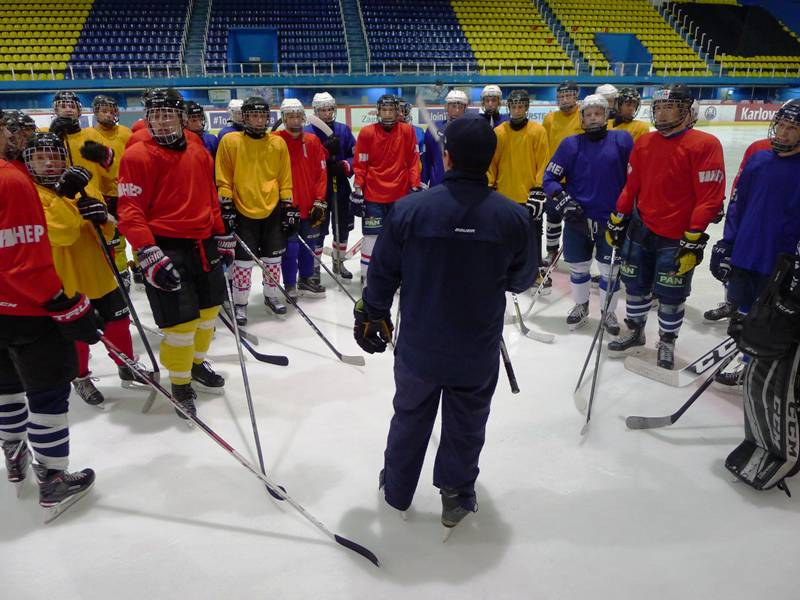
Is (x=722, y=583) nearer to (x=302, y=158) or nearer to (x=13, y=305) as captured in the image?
(x=13, y=305)

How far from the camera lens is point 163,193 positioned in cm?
245

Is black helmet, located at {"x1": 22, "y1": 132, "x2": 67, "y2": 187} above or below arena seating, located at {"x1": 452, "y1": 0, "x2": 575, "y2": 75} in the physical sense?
below

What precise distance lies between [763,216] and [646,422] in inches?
42.0

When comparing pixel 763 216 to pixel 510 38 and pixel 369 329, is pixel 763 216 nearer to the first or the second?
pixel 369 329

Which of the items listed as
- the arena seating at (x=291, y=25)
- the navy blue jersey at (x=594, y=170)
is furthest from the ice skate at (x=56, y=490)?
the arena seating at (x=291, y=25)

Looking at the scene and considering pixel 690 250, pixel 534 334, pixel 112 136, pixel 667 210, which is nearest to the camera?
pixel 690 250

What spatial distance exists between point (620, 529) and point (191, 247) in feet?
7.01

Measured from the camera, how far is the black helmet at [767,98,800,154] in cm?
232

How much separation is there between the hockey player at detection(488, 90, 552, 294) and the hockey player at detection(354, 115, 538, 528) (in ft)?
8.38

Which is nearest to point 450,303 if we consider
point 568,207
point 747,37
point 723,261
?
point 723,261

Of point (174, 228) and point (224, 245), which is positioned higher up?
point (174, 228)

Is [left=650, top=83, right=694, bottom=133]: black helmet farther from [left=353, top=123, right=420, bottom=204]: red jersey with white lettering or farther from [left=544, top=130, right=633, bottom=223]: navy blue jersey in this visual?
[left=353, top=123, right=420, bottom=204]: red jersey with white lettering

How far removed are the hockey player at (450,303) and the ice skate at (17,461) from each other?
1.42 meters

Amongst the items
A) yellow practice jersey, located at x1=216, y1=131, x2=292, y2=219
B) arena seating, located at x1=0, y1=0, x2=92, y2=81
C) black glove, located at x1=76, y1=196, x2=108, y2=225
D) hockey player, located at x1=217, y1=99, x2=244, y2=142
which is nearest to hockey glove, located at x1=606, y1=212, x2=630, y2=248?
yellow practice jersey, located at x1=216, y1=131, x2=292, y2=219
